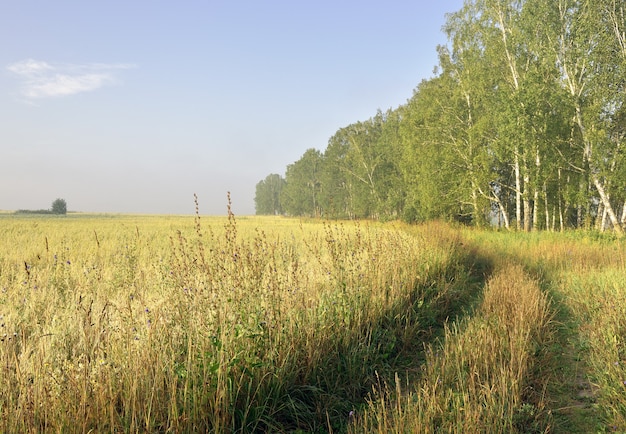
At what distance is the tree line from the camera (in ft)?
51.2

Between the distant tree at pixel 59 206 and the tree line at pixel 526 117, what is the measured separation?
272ft

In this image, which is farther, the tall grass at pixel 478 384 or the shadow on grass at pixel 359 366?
the shadow on grass at pixel 359 366

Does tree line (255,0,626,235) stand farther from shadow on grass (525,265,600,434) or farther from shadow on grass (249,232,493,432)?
shadow on grass (525,265,600,434)

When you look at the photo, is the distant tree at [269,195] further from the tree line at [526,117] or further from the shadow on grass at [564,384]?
the shadow on grass at [564,384]

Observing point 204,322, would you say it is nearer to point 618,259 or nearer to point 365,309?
point 365,309

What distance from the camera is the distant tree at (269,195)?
10012cm

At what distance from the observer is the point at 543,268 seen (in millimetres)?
9984

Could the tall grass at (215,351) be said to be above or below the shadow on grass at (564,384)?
above

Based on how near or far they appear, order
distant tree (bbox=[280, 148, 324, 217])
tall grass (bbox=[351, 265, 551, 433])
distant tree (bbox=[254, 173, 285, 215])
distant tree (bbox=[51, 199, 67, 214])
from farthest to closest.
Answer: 1. distant tree (bbox=[254, 173, 285, 215])
2. distant tree (bbox=[51, 199, 67, 214])
3. distant tree (bbox=[280, 148, 324, 217])
4. tall grass (bbox=[351, 265, 551, 433])

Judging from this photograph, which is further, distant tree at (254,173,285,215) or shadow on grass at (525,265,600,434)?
distant tree at (254,173,285,215)

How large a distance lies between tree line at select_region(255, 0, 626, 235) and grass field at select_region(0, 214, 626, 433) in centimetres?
514

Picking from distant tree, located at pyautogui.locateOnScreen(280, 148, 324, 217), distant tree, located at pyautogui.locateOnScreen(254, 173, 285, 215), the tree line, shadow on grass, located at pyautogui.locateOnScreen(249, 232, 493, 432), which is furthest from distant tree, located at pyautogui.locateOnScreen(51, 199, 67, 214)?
shadow on grass, located at pyautogui.locateOnScreen(249, 232, 493, 432)

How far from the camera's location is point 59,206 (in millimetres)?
81375

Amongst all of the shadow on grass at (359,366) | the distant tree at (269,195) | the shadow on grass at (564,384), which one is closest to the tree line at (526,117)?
the shadow on grass at (359,366)
